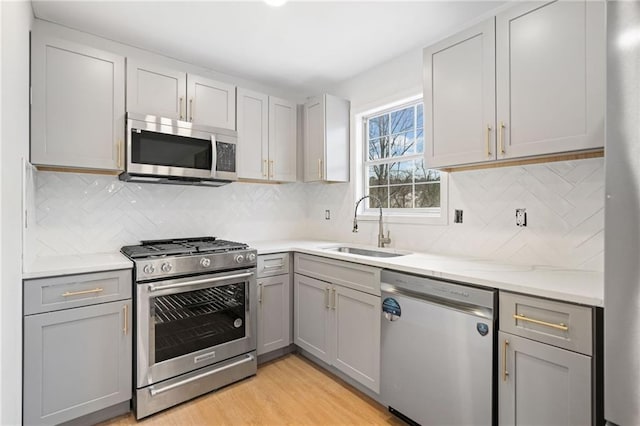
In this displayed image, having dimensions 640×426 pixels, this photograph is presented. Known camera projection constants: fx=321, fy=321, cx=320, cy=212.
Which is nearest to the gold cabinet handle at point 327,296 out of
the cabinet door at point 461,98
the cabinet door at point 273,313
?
the cabinet door at point 273,313

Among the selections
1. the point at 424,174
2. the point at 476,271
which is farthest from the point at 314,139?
the point at 476,271

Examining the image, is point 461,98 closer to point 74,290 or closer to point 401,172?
point 401,172

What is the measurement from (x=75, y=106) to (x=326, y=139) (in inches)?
Result: 75.4

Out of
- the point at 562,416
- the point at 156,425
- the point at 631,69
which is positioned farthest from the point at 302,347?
the point at 631,69

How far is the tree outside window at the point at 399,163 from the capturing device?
267 cm

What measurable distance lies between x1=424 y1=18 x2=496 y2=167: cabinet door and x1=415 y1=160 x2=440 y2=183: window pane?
47cm

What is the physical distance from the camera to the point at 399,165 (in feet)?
9.50

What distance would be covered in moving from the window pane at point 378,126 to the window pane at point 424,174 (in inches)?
19.6

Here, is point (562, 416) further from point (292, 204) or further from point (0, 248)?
point (292, 204)

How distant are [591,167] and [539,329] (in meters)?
0.98

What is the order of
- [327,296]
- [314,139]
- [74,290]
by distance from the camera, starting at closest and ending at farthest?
[74,290]
[327,296]
[314,139]

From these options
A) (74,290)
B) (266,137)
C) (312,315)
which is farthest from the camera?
(266,137)

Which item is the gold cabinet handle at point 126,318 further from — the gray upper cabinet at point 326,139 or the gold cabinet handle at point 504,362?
the gold cabinet handle at point 504,362

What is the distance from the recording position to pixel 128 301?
199 cm
